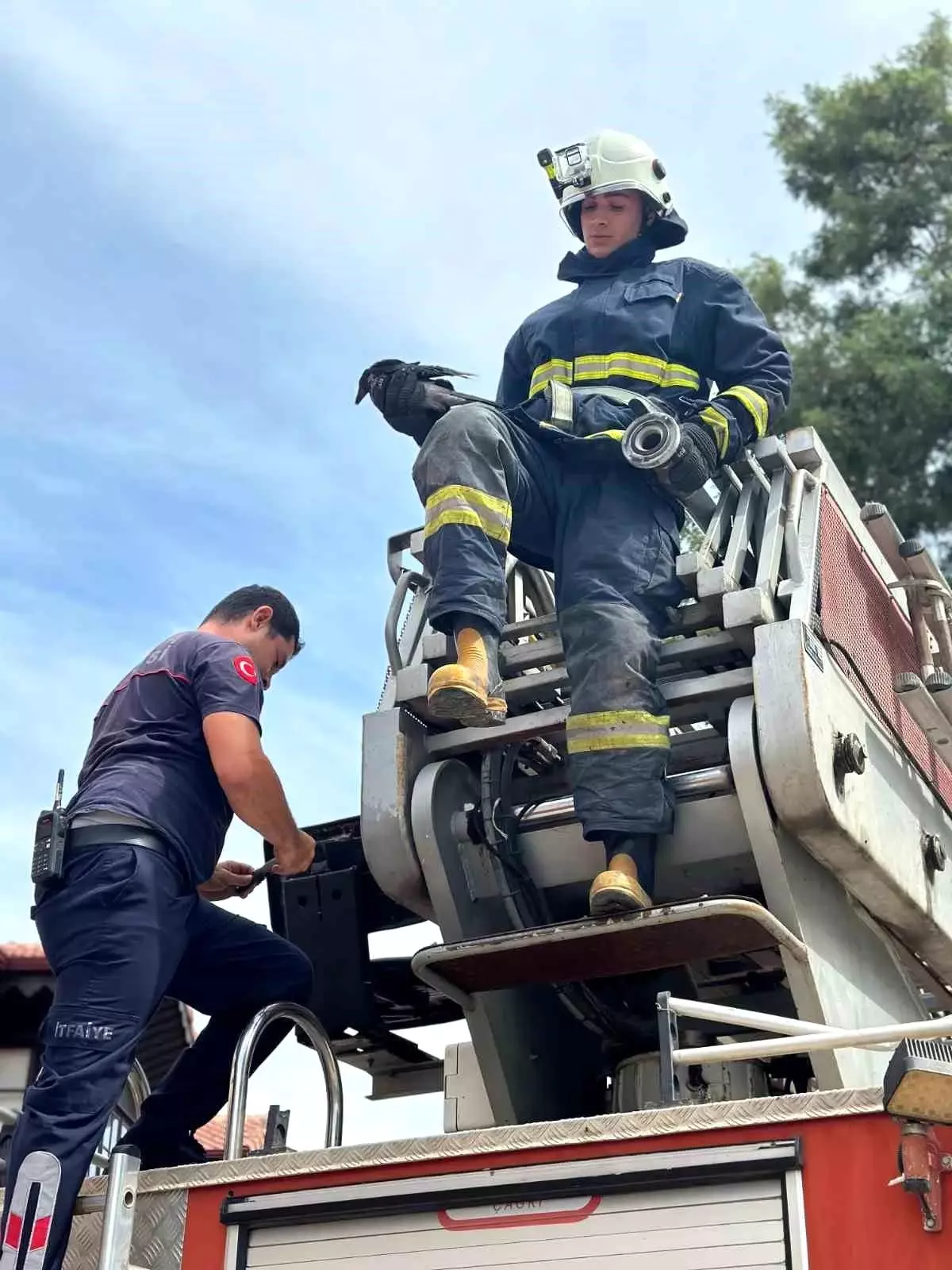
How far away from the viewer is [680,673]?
496 cm

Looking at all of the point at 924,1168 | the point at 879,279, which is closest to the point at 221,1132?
the point at 879,279

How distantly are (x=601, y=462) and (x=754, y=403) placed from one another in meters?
0.50

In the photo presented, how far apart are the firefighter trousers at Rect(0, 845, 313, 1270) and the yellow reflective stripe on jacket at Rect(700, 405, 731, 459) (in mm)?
1859

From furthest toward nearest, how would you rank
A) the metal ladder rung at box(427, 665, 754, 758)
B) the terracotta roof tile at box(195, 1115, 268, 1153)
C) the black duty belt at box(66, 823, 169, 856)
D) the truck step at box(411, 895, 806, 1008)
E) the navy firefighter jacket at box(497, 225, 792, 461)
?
the terracotta roof tile at box(195, 1115, 268, 1153) → the navy firefighter jacket at box(497, 225, 792, 461) → the metal ladder rung at box(427, 665, 754, 758) → the truck step at box(411, 895, 806, 1008) → the black duty belt at box(66, 823, 169, 856)

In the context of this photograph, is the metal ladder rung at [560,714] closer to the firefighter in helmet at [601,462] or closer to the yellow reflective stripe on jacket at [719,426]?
the firefighter in helmet at [601,462]

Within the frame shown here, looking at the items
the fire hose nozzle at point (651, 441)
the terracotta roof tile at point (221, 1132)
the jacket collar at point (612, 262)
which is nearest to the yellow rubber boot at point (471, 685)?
the fire hose nozzle at point (651, 441)

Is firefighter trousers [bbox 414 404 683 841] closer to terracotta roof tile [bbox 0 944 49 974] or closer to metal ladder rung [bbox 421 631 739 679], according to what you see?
metal ladder rung [bbox 421 631 739 679]

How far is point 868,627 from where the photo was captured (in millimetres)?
5207

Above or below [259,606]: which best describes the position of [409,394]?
above

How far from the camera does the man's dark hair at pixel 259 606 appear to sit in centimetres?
471

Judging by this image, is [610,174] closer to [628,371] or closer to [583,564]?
[628,371]

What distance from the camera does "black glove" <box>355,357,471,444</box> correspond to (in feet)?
16.5

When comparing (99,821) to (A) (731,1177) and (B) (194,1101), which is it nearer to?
(B) (194,1101)

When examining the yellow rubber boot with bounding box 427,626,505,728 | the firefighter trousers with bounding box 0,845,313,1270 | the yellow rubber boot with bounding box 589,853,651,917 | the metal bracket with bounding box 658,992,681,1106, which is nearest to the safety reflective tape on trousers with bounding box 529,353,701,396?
the yellow rubber boot with bounding box 427,626,505,728
